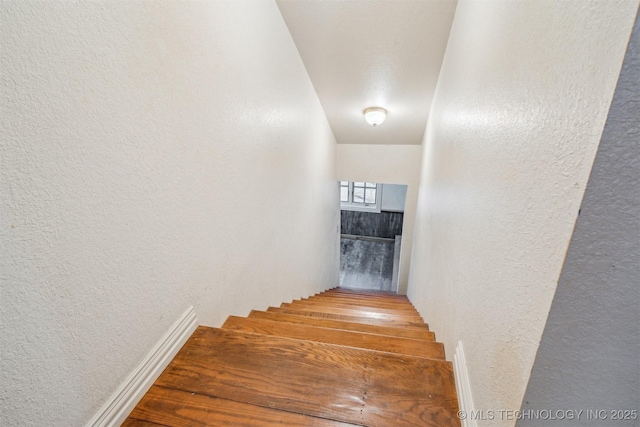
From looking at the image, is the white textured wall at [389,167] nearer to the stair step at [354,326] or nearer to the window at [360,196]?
the window at [360,196]

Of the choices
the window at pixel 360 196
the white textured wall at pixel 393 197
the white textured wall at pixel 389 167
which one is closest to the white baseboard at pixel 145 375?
the white textured wall at pixel 389 167

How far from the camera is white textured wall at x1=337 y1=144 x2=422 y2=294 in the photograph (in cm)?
441

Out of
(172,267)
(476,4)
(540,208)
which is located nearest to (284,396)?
(172,267)

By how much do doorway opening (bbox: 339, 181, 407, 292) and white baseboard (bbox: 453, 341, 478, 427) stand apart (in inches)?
216

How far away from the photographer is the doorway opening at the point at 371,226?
6633 millimetres

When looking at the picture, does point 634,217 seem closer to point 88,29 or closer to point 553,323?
point 553,323

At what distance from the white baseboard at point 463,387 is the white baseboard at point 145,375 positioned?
963mm

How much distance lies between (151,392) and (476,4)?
75.4 inches

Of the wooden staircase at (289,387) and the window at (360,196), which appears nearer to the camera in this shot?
the wooden staircase at (289,387)

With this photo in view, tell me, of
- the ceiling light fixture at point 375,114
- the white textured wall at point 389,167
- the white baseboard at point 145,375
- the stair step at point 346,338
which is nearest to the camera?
the white baseboard at point 145,375

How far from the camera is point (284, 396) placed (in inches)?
31.1

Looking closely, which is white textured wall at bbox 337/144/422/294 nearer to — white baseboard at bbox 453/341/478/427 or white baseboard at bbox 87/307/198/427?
white baseboard at bbox 453/341/478/427

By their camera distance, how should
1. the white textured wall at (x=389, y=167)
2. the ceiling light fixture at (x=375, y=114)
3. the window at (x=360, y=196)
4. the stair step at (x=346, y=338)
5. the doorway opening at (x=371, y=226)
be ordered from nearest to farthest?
the stair step at (x=346, y=338), the ceiling light fixture at (x=375, y=114), the white textured wall at (x=389, y=167), the doorway opening at (x=371, y=226), the window at (x=360, y=196)

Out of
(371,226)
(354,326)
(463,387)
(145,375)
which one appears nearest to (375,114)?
(354,326)
